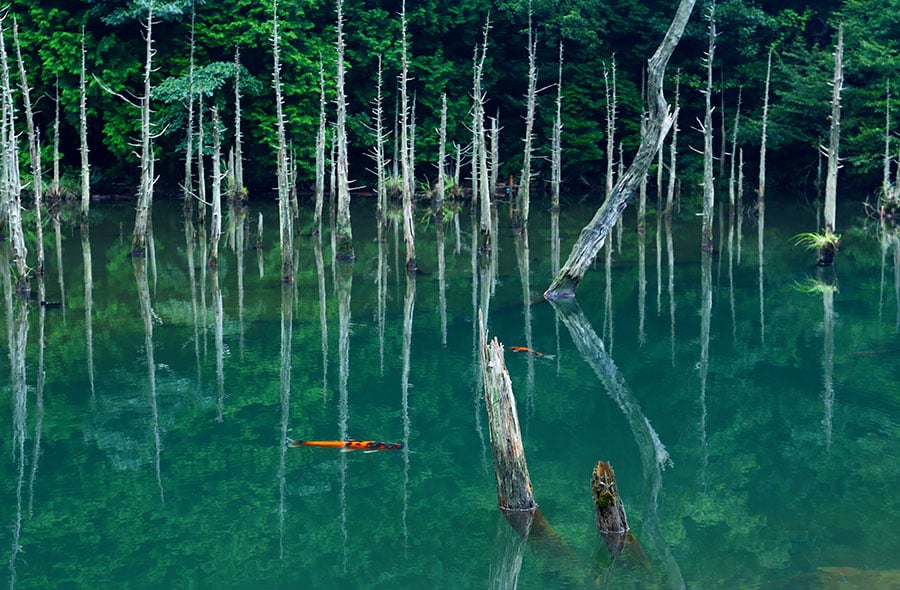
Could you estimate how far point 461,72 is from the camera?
48.0 metres

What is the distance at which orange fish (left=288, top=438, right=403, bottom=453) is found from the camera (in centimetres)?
1192

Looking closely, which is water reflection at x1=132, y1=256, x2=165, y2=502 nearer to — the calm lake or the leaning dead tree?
the calm lake

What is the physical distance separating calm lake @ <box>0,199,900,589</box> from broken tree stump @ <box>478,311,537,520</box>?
0.83 ft

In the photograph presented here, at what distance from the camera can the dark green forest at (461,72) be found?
39.7 meters

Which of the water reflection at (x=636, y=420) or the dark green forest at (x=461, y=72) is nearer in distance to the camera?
the water reflection at (x=636, y=420)

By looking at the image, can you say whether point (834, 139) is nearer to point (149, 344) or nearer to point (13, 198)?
point (149, 344)

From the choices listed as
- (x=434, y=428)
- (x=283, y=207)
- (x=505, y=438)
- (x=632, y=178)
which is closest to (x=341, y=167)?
(x=283, y=207)

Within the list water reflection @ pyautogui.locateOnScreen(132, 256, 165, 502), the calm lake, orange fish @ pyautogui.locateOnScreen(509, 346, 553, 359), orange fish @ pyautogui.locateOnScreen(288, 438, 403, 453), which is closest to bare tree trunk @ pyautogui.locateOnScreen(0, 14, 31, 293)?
the calm lake

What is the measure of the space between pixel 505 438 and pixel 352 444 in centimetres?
292

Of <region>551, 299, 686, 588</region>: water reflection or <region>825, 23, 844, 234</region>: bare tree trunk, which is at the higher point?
<region>825, 23, 844, 234</region>: bare tree trunk

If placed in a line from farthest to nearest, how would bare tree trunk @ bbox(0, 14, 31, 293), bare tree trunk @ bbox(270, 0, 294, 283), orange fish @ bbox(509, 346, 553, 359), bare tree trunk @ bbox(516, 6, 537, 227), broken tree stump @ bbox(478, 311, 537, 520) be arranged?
1. bare tree trunk @ bbox(516, 6, 537, 227)
2. bare tree trunk @ bbox(270, 0, 294, 283)
3. bare tree trunk @ bbox(0, 14, 31, 293)
4. orange fish @ bbox(509, 346, 553, 359)
5. broken tree stump @ bbox(478, 311, 537, 520)

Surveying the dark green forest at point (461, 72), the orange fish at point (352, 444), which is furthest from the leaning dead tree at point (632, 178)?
the dark green forest at point (461, 72)

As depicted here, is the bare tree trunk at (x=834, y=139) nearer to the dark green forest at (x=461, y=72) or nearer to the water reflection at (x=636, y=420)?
the water reflection at (x=636, y=420)

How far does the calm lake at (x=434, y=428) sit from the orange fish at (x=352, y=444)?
0.15 metres
